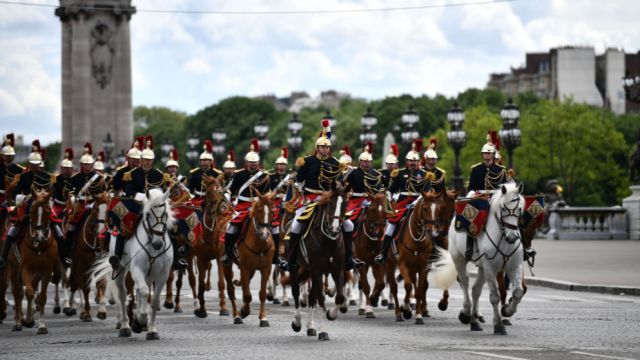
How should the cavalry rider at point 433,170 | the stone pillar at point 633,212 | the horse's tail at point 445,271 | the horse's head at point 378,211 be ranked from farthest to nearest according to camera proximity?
the stone pillar at point 633,212
the cavalry rider at point 433,170
the horse's head at point 378,211
the horse's tail at point 445,271

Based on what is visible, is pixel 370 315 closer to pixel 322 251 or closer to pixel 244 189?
pixel 244 189

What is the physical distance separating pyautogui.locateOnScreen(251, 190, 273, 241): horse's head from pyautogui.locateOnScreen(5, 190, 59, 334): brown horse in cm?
312

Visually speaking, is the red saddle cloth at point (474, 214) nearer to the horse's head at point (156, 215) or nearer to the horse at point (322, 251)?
the horse at point (322, 251)

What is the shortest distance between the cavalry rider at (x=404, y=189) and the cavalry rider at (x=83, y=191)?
4.96 meters

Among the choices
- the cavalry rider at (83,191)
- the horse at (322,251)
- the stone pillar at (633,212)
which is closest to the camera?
the horse at (322,251)

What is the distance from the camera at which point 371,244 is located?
23.8 m

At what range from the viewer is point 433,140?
77.3 feet

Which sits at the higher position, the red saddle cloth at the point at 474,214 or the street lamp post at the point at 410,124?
the street lamp post at the point at 410,124

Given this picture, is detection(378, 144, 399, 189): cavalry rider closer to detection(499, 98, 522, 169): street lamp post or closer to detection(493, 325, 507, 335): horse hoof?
detection(493, 325, 507, 335): horse hoof

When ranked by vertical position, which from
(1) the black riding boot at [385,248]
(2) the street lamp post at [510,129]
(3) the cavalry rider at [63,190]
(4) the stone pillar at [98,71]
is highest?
(4) the stone pillar at [98,71]

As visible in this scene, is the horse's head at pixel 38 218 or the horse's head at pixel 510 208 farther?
the horse's head at pixel 38 218

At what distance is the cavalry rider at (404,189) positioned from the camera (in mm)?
22969

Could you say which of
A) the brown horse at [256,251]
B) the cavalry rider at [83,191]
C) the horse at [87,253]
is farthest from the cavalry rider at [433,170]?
the cavalry rider at [83,191]

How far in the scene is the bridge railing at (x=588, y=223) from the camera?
5372 centimetres
